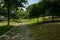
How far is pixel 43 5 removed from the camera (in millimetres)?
41281

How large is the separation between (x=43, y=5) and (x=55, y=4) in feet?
9.96

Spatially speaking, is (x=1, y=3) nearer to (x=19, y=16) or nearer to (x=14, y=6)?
(x=14, y=6)

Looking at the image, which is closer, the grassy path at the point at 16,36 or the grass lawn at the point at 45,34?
the grass lawn at the point at 45,34

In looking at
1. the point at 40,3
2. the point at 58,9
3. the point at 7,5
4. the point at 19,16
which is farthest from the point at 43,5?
the point at 19,16

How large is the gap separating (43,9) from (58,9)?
487cm

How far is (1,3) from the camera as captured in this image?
112ft

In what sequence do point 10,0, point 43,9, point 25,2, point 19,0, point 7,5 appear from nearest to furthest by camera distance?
1. point 10,0
2. point 7,5
3. point 19,0
4. point 25,2
5. point 43,9

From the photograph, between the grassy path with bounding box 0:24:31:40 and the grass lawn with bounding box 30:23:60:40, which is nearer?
the grass lawn with bounding box 30:23:60:40

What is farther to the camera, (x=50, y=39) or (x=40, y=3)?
(x=40, y=3)

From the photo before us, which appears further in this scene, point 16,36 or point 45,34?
point 45,34

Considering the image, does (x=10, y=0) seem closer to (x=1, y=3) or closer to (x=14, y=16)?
(x=1, y=3)

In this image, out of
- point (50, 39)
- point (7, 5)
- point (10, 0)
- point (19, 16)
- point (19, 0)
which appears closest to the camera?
point (50, 39)

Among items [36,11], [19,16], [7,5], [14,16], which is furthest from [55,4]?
[14,16]

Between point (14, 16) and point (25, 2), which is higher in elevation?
point (25, 2)
